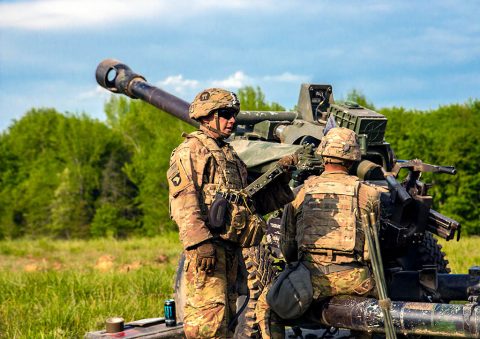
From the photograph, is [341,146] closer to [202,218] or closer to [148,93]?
[202,218]

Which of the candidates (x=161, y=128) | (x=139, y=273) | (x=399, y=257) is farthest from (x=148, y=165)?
(x=399, y=257)

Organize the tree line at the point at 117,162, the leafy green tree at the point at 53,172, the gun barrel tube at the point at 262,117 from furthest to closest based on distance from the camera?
the leafy green tree at the point at 53,172 → the tree line at the point at 117,162 → the gun barrel tube at the point at 262,117

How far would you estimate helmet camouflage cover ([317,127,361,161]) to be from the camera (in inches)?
210

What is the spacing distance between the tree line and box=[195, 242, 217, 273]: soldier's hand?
106ft

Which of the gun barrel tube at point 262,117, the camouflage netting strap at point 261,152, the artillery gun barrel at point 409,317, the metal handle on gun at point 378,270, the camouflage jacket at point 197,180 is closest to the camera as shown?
the metal handle on gun at point 378,270

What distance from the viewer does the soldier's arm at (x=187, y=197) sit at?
15.9 feet

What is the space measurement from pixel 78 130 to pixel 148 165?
27.7ft

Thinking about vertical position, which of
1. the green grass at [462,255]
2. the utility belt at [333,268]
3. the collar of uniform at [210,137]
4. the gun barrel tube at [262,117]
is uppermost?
the gun barrel tube at [262,117]

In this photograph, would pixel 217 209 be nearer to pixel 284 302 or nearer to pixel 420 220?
pixel 284 302

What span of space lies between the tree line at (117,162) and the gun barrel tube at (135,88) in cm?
2813

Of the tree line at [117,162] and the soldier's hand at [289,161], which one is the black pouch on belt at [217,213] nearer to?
the soldier's hand at [289,161]

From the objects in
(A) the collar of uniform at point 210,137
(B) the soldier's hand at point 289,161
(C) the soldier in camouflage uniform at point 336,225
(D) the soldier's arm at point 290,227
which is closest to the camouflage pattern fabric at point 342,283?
(C) the soldier in camouflage uniform at point 336,225

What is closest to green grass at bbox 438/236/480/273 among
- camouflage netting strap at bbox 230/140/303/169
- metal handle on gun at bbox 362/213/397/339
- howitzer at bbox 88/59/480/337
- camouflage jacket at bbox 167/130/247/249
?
howitzer at bbox 88/59/480/337

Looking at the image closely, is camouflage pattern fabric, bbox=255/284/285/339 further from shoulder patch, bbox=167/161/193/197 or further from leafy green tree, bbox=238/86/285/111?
leafy green tree, bbox=238/86/285/111
